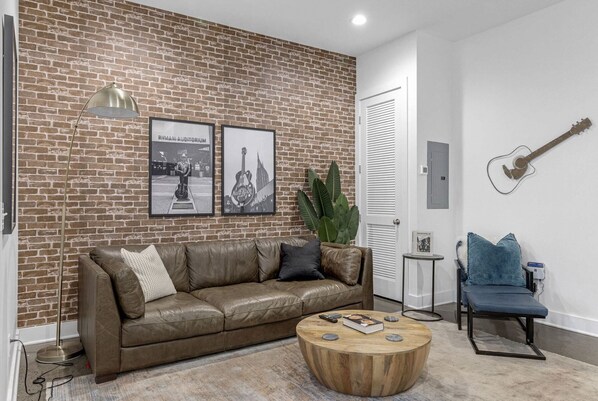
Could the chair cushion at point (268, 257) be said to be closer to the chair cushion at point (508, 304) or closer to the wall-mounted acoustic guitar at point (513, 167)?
the chair cushion at point (508, 304)

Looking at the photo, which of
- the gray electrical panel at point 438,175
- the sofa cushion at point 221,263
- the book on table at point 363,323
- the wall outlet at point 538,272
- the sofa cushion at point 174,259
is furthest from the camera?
the gray electrical panel at point 438,175

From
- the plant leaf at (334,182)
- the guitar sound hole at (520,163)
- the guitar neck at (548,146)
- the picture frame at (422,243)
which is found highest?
the guitar neck at (548,146)

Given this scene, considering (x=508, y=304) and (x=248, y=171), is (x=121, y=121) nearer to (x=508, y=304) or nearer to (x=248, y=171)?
(x=248, y=171)

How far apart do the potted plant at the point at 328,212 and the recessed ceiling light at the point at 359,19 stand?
1.71m

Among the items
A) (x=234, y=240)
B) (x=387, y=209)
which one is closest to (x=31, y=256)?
(x=234, y=240)

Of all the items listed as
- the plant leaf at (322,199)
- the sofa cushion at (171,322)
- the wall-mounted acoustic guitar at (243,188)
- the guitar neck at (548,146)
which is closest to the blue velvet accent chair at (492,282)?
the guitar neck at (548,146)

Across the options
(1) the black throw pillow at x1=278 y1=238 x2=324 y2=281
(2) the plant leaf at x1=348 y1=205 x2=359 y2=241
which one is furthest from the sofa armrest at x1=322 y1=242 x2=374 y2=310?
(2) the plant leaf at x1=348 y1=205 x2=359 y2=241

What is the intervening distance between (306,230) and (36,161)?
9.92ft

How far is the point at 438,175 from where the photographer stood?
497 centimetres

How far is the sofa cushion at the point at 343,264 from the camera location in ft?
13.4

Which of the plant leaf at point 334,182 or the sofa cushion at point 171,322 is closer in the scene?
the sofa cushion at point 171,322

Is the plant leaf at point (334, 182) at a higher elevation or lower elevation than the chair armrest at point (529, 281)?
higher

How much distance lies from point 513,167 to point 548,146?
1.36 feet

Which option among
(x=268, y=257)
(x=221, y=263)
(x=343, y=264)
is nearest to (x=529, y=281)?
(x=343, y=264)
